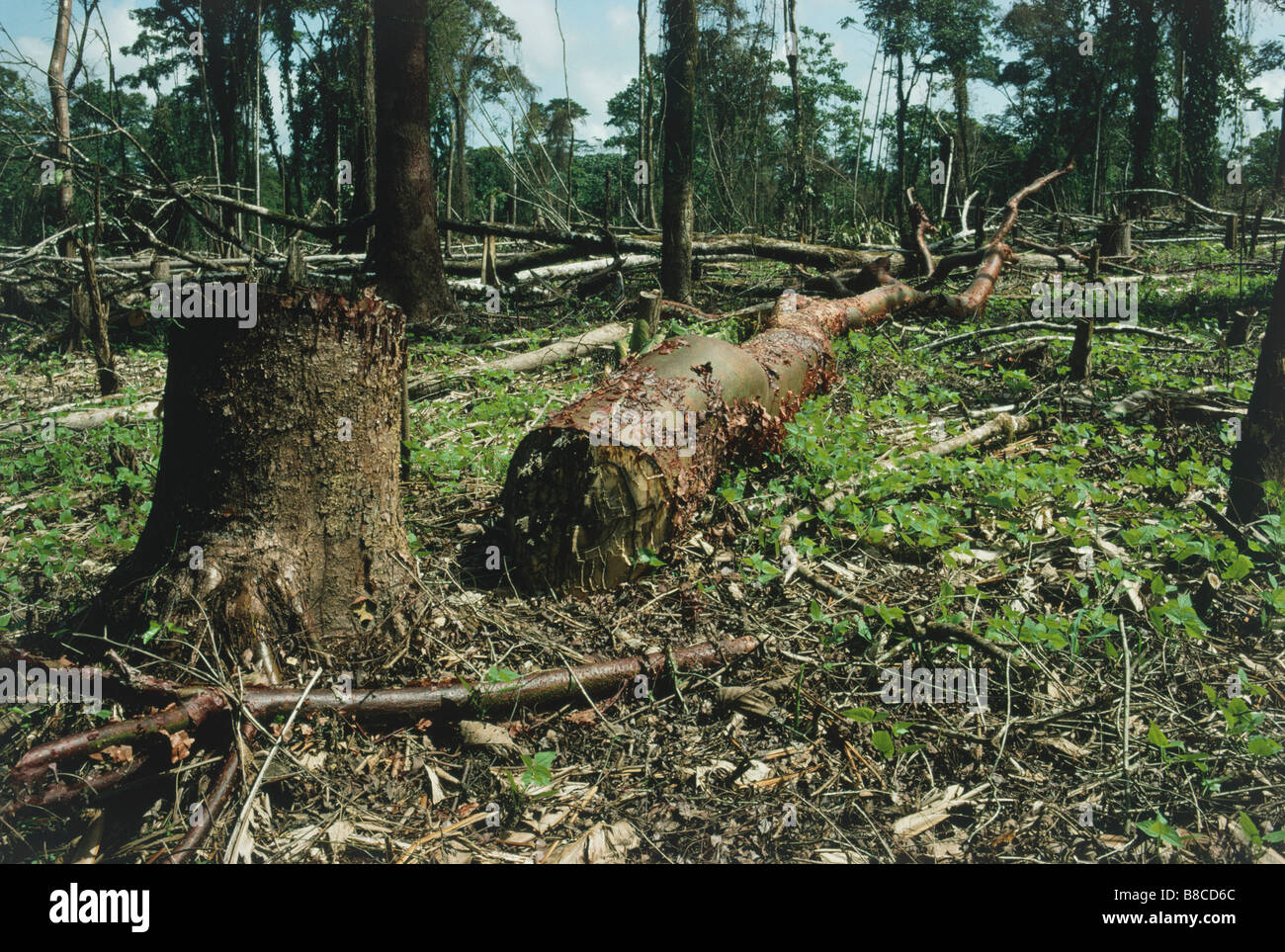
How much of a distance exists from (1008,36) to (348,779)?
132 feet

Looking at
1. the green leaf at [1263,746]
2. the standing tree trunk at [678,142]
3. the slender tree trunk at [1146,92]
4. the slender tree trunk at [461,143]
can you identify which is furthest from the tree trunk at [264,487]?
the slender tree trunk at [1146,92]

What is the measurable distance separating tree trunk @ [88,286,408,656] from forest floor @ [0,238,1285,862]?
0.34 meters

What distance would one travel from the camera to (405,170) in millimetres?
7523

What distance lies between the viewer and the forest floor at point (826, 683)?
200 centimetres

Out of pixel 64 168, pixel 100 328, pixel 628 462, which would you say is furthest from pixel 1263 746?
pixel 64 168

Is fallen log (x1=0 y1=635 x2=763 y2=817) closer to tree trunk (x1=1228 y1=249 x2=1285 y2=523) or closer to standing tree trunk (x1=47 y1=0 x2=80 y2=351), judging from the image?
tree trunk (x1=1228 y1=249 x2=1285 y2=523)

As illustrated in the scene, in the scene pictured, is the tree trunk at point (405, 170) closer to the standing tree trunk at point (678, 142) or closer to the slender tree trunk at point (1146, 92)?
the standing tree trunk at point (678, 142)

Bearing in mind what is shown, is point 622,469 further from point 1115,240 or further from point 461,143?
point 461,143

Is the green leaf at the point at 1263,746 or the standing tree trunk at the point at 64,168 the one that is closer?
the green leaf at the point at 1263,746

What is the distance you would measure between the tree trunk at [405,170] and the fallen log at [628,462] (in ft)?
16.0

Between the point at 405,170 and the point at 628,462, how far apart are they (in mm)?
5994

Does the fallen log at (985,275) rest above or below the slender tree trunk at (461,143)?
below

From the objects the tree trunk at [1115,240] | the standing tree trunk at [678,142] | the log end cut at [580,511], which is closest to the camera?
the log end cut at [580,511]
